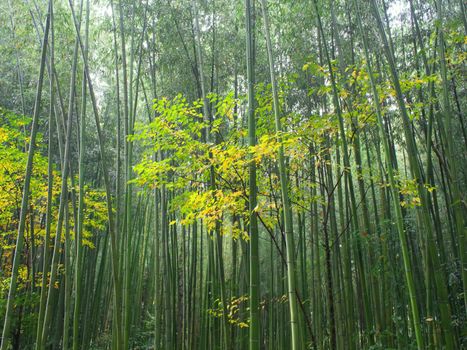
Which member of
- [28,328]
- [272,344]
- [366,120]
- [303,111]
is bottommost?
[272,344]

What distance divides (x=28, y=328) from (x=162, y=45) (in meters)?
4.66

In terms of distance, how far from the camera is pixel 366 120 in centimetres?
339

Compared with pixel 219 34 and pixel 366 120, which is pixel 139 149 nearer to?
pixel 219 34

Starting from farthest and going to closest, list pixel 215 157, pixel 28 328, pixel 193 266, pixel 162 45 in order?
pixel 193 266 → pixel 28 328 → pixel 162 45 → pixel 215 157

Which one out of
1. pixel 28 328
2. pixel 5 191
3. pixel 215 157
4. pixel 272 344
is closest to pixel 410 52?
pixel 215 157

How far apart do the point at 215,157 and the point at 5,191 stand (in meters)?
3.88

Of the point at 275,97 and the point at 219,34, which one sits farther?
the point at 219,34

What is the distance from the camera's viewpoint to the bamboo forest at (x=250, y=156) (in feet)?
→ 10.1

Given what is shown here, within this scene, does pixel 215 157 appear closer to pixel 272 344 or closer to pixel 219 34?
pixel 219 34

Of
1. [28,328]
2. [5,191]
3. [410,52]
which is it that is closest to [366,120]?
[410,52]

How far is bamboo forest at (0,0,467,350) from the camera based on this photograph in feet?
10.1

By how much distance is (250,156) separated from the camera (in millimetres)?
2969

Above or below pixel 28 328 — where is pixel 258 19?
above

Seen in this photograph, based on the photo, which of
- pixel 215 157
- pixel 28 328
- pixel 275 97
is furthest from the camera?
pixel 28 328
